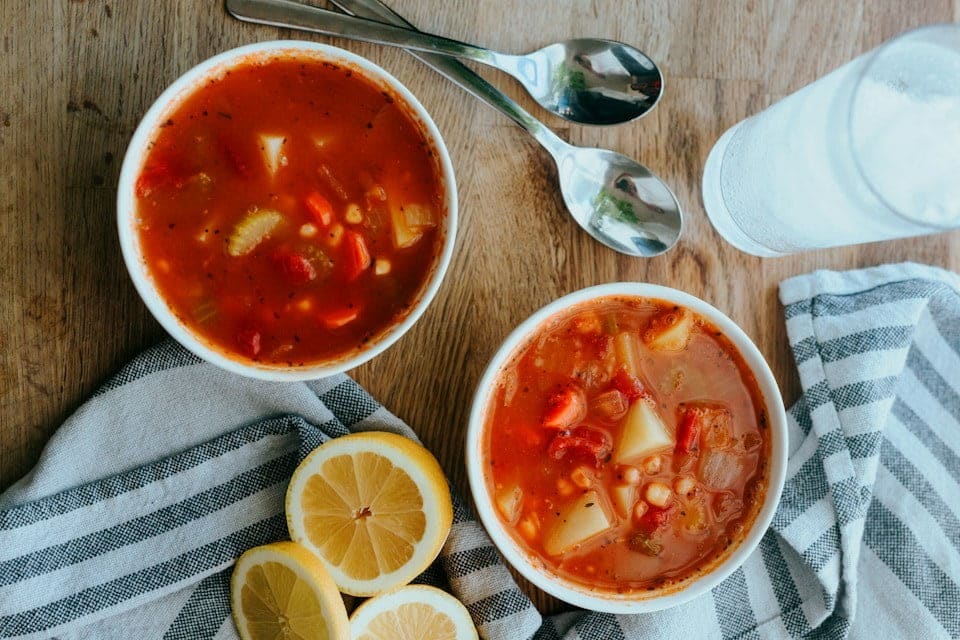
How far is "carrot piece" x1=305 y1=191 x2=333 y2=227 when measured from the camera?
218cm

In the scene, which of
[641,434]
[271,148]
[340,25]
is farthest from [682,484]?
[340,25]

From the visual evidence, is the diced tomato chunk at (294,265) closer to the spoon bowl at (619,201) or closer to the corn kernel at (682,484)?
the spoon bowl at (619,201)

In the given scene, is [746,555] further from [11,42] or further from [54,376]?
[11,42]

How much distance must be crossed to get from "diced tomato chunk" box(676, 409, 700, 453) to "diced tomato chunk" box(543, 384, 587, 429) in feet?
0.84

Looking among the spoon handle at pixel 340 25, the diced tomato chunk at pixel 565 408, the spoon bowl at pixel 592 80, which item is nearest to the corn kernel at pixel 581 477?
the diced tomato chunk at pixel 565 408

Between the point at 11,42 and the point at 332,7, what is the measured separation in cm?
88

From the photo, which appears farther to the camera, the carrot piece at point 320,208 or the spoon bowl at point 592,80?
the spoon bowl at point 592,80

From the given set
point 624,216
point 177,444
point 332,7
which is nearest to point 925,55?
point 624,216

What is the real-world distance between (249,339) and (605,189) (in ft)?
3.55

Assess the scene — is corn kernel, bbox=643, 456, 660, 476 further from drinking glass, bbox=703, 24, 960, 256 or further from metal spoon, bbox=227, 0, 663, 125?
metal spoon, bbox=227, 0, 663, 125

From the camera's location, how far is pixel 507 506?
7.65 ft

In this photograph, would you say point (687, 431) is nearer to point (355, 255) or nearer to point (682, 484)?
point (682, 484)

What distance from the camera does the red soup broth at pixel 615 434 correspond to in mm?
2311

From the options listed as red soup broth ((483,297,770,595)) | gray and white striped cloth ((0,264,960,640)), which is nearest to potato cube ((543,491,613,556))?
red soup broth ((483,297,770,595))
